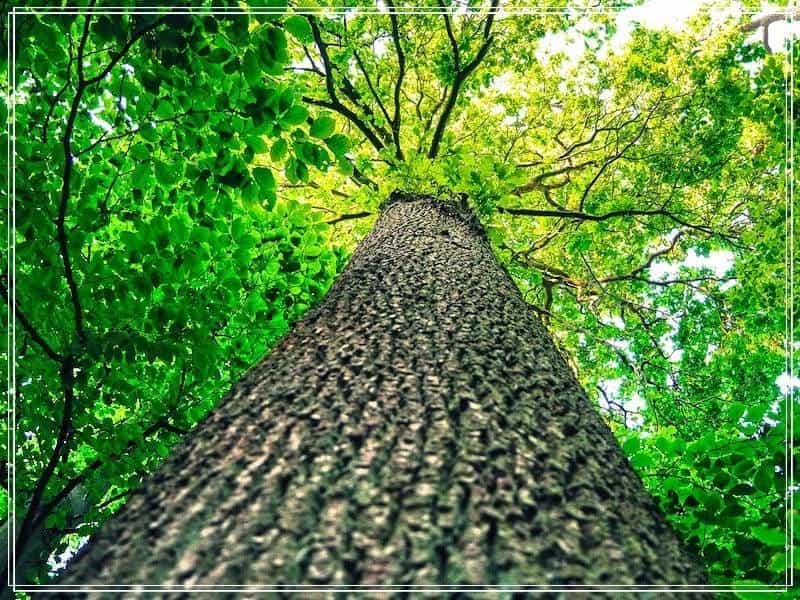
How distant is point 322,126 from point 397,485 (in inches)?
65.7

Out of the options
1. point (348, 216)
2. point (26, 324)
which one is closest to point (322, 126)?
point (26, 324)

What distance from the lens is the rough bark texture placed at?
1.01m

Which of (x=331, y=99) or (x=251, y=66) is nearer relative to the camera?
(x=251, y=66)

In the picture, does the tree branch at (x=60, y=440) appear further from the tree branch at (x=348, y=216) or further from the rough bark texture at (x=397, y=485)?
the tree branch at (x=348, y=216)

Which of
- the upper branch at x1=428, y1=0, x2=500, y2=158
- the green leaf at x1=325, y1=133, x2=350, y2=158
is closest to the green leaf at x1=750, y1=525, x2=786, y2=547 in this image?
the green leaf at x1=325, y1=133, x2=350, y2=158

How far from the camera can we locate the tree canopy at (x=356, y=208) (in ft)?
8.62

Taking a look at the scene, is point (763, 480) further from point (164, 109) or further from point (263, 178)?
point (164, 109)

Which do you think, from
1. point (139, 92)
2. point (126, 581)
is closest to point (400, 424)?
point (126, 581)

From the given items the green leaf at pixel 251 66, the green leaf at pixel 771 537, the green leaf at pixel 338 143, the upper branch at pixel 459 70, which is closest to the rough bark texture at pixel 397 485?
the green leaf at pixel 771 537

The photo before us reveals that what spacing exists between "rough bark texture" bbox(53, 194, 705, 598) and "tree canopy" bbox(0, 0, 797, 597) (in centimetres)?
104

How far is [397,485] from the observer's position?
3.86 feet

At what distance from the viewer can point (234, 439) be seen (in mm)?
1455

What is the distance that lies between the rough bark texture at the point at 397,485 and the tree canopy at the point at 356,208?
1036 mm

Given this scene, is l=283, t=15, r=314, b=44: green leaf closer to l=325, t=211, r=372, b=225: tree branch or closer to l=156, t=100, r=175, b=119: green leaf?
l=156, t=100, r=175, b=119: green leaf
